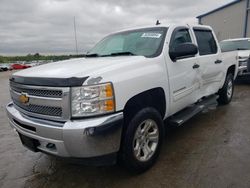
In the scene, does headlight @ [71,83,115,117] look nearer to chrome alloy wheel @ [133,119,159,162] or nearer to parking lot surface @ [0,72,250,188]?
chrome alloy wheel @ [133,119,159,162]

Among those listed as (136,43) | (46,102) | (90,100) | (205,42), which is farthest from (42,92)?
(205,42)

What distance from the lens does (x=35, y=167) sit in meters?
3.17

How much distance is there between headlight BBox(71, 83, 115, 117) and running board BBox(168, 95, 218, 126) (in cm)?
154

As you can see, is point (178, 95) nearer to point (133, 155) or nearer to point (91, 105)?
point (133, 155)

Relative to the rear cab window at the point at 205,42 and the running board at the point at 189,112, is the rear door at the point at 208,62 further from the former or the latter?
the running board at the point at 189,112

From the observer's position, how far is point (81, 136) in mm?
2115

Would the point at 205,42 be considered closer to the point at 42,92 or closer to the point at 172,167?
the point at 172,167

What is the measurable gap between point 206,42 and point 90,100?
10.8 feet

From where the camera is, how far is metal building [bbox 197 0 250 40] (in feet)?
62.6

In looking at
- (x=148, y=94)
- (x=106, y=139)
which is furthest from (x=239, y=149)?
(x=106, y=139)

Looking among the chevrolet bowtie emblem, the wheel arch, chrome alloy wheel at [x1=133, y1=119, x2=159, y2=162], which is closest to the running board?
the wheel arch

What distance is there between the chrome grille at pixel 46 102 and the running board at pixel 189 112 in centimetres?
182

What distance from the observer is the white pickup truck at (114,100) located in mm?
2201

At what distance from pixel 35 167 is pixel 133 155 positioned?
5.01ft
